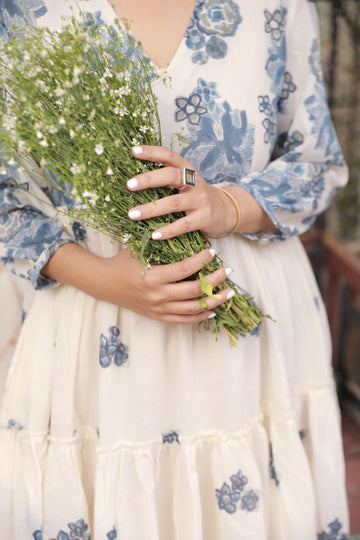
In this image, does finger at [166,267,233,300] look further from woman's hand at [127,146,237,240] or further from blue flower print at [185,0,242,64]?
blue flower print at [185,0,242,64]

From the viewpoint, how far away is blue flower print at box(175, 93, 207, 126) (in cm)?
103

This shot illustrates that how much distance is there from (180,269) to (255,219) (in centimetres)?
26

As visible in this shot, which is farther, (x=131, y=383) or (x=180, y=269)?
(x=131, y=383)

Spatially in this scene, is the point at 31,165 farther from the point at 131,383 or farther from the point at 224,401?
the point at 224,401

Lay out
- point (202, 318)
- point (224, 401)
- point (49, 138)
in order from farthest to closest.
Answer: point (224, 401), point (202, 318), point (49, 138)

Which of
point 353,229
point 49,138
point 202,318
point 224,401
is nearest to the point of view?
point 49,138

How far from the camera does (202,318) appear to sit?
98 cm

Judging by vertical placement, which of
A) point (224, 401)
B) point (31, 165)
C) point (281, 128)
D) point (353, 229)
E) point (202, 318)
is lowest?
point (224, 401)

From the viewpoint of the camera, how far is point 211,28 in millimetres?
1054

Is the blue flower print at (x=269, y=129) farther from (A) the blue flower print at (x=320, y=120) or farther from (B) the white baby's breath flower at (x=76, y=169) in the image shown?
(B) the white baby's breath flower at (x=76, y=169)

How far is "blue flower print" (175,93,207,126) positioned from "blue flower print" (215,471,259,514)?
0.69 metres

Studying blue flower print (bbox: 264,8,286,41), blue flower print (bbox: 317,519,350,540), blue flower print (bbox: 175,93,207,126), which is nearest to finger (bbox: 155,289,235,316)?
blue flower print (bbox: 175,93,207,126)

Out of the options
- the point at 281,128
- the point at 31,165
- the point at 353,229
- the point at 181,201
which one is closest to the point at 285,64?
the point at 281,128

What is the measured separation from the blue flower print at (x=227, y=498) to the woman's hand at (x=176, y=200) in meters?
0.51
